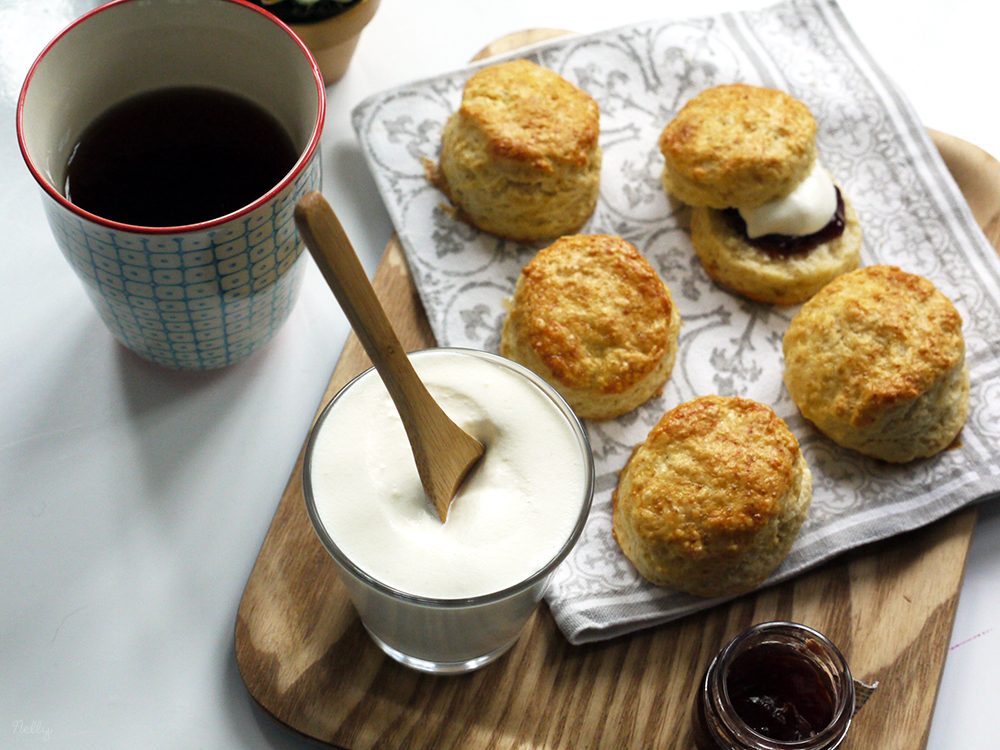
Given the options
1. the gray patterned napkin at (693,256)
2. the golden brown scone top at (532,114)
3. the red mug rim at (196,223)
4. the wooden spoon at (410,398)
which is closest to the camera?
the wooden spoon at (410,398)

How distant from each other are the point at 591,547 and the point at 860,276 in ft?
1.89

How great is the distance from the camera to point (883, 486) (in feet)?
5.41

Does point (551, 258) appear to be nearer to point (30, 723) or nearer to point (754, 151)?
point (754, 151)

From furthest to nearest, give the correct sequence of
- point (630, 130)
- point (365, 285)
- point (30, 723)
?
point (630, 130), point (30, 723), point (365, 285)

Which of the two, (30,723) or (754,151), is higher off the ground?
(754,151)

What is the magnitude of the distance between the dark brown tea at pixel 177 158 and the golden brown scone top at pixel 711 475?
2.08ft

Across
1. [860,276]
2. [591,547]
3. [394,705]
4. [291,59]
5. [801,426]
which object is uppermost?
[291,59]

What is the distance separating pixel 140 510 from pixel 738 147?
103 cm

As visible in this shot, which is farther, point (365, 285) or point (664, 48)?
point (664, 48)

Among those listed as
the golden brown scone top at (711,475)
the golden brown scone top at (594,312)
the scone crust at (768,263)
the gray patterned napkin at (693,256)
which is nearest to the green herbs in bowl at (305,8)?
the gray patterned napkin at (693,256)

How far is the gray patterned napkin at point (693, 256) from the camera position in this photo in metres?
1.60

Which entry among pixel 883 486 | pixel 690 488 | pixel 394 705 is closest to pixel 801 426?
pixel 883 486

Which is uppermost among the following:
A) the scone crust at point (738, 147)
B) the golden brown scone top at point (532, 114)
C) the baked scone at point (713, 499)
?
the scone crust at point (738, 147)

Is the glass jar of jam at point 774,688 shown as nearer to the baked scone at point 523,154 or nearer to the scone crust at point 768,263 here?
the scone crust at point 768,263
